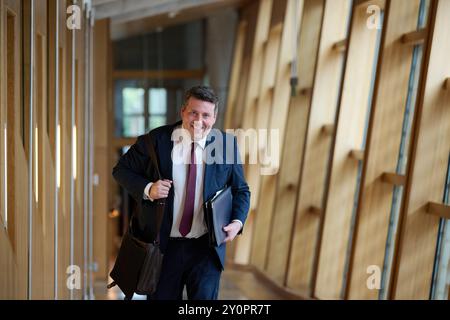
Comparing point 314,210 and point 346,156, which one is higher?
point 346,156

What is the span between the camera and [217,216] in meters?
3.48

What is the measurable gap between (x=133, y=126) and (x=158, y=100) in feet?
2.39

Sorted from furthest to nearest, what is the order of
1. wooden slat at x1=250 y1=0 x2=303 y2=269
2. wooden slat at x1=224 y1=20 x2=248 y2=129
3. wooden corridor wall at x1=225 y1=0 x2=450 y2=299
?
wooden slat at x1=224 y1=20 x2=248 y2=129, wooden slat at x1=250 y1=0 x2=303 y2=269, wooden corridor wall at x1=225 y1=0 x2=450 y2=299

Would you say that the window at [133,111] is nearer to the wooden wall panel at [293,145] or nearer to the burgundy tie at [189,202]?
the wooden wall panel at [293,145]

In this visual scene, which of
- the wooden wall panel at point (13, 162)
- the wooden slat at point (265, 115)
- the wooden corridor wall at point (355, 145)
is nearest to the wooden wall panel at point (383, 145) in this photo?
the wooden corridor wall at point (355, 145)

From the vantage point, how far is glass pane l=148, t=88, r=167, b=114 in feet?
46.9

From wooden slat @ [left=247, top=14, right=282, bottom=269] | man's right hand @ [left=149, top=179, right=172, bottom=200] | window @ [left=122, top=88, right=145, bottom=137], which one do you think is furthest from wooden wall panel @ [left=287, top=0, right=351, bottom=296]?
window @ [left=122, top=88, right=145, bottom=137]

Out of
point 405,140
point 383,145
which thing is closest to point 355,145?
point 405,140

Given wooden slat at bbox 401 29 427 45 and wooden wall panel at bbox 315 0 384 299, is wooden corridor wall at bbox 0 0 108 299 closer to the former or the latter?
wooden wall panel at bbox 315 0 384 299

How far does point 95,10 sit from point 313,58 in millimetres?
2608

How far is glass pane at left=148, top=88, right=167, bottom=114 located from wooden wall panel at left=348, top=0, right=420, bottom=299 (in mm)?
8669

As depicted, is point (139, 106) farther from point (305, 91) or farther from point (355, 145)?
point (355, 145)

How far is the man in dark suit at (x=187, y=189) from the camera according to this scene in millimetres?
3512

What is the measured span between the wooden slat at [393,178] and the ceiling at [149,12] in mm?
3766
